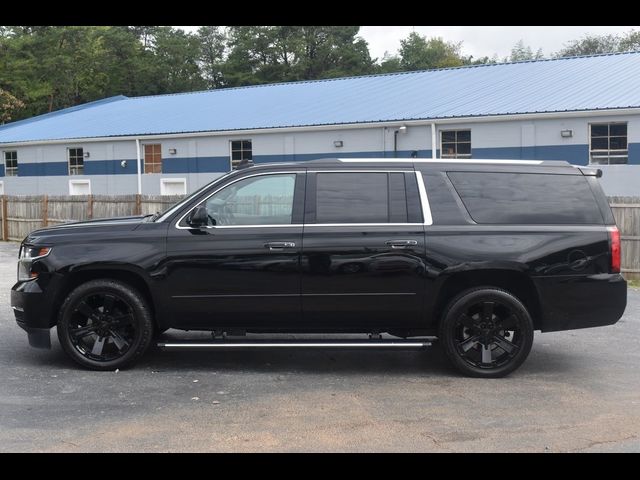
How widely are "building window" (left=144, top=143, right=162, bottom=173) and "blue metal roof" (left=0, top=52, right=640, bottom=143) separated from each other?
67 centimetres

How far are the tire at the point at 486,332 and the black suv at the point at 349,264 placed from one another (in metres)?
0.01

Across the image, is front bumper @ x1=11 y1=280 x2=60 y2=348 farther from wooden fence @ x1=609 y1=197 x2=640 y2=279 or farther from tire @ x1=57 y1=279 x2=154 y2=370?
wooden fence @ x1=609 y1=197 x2=640 y2=279

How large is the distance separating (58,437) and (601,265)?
186 inches

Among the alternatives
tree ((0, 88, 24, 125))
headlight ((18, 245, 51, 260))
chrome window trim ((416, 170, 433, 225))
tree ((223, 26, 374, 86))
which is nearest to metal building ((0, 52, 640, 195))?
tree ((0, 88, 24, 125))

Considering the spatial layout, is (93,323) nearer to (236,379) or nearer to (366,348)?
(236,379)

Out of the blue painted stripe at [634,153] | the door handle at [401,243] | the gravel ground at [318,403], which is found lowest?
the gravel ground at [318,403]

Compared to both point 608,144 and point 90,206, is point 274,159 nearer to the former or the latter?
point 90,206

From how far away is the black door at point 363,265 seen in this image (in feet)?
22.5

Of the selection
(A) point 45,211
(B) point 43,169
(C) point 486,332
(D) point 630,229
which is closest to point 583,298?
(C) point 486,332

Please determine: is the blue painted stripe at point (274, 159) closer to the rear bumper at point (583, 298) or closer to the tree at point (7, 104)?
the tree at point (7, 104)

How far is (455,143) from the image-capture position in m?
24.0

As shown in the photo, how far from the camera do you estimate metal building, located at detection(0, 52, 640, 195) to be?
21562 mm

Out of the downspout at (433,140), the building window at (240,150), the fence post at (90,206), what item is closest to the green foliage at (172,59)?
the building window at (240,150)

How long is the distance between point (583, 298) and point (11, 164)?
3271 cm
